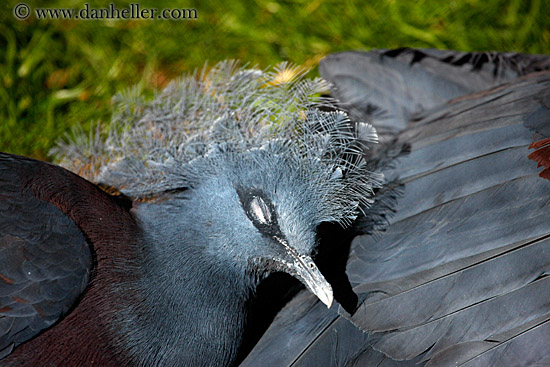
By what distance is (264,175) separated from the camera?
2074mm

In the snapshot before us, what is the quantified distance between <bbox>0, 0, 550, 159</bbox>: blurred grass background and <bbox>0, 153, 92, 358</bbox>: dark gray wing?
70.0 inches

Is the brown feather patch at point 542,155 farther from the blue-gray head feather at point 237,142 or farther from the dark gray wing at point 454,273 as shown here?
the blue-gray head feather at point 237,142

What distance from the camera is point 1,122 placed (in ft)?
11.8

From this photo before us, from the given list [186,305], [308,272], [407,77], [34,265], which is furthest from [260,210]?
[407,77]

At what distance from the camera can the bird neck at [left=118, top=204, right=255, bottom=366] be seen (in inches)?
82.1

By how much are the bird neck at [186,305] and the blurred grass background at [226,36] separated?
1.86 m

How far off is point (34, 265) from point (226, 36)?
7.96 ft

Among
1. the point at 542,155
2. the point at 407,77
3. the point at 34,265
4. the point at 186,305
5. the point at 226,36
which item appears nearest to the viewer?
the point at 34,265

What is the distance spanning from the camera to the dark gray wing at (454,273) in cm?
213

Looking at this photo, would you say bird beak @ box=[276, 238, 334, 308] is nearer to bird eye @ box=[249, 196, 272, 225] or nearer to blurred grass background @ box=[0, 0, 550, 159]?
bird eye @ box=[249, 196, 272, 225]

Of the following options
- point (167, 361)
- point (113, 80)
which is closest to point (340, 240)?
point (167, 361)

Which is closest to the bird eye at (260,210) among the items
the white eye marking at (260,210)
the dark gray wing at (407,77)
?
the white eye marking at (260,210)

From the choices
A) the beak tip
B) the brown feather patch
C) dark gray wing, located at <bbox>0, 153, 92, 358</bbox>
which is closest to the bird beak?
the beak tip

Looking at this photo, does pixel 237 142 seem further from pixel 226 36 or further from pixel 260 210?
pixel 226 36
